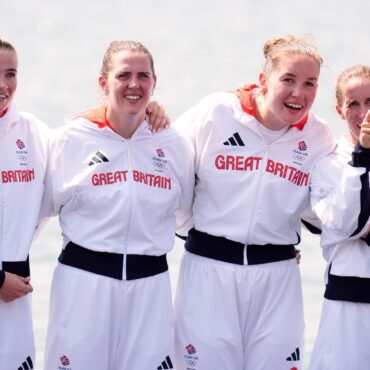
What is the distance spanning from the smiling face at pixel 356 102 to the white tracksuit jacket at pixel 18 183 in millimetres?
2039

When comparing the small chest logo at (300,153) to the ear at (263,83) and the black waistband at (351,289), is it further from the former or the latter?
the black waistband at (351,289)

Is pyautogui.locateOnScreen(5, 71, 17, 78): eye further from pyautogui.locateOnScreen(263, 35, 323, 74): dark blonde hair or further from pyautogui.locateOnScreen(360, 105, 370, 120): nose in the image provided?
pyautogui.locateOnScreen(360, 105, 370, 120): nose

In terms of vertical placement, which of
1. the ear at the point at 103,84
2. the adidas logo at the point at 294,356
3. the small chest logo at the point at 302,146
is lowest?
the adidas logo at the point at 294,356

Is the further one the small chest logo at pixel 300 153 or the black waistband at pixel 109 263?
the small chest logo at pixel 300 153

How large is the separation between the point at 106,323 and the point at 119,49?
71.5 inches

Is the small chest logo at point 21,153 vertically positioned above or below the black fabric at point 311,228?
above

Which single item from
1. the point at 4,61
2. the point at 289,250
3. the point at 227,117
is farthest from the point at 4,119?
the point at 289,250

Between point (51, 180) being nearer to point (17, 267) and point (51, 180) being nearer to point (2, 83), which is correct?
point (17, 267)

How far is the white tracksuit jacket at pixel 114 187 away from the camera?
8.27m


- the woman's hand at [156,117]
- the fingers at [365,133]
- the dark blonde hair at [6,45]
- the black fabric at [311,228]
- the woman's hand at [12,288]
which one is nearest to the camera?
the fingers at [365,133]

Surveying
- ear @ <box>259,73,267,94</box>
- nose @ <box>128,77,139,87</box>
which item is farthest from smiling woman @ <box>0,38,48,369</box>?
ear @ <box>259,73,267,94</box>

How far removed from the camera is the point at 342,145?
8.49 metres

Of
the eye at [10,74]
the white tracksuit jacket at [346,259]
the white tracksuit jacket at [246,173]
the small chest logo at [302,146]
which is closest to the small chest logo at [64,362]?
the white tracksuit jacket at [246,173]

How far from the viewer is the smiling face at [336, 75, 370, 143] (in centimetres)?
836
